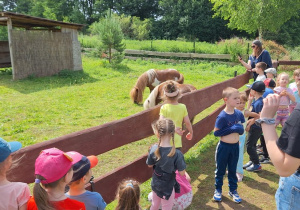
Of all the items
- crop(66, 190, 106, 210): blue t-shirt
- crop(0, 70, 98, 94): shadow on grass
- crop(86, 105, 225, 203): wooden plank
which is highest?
crop(66, 190, 106, 210): blue t-shirt

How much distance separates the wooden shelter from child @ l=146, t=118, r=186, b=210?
10.3m

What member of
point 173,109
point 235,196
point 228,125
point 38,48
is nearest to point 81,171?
point 173,109

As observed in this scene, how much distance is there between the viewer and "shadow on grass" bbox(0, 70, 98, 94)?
9.87 m

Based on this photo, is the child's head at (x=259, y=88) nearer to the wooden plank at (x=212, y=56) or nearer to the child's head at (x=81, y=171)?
the child's head at (x=81, y=171)

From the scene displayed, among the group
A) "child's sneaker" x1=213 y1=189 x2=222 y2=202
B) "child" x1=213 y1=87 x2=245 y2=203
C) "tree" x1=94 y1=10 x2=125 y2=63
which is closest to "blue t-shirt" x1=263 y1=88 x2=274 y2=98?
"child" x1=213 y1=87 x2=245 y2=203

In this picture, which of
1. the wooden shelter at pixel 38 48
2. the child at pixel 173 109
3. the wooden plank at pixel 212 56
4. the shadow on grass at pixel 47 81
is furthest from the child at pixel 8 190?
the wooden plank at pixel 212 56

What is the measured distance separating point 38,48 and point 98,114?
6740mm

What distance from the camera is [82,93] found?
30.4ft

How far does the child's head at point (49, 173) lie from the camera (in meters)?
1.42

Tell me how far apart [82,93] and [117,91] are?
1.32 metres

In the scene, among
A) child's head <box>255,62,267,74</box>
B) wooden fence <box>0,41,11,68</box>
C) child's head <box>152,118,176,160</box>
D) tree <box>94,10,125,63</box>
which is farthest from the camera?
tree <box>94,10,125,63</box>

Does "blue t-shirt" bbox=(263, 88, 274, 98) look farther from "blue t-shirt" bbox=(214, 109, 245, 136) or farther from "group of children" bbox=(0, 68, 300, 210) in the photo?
"blue t-shirt" bbox=(214, 109, 245, 136)

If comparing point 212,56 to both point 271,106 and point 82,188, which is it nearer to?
point 271,106

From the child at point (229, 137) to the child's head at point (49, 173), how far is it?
2128 millimetres
